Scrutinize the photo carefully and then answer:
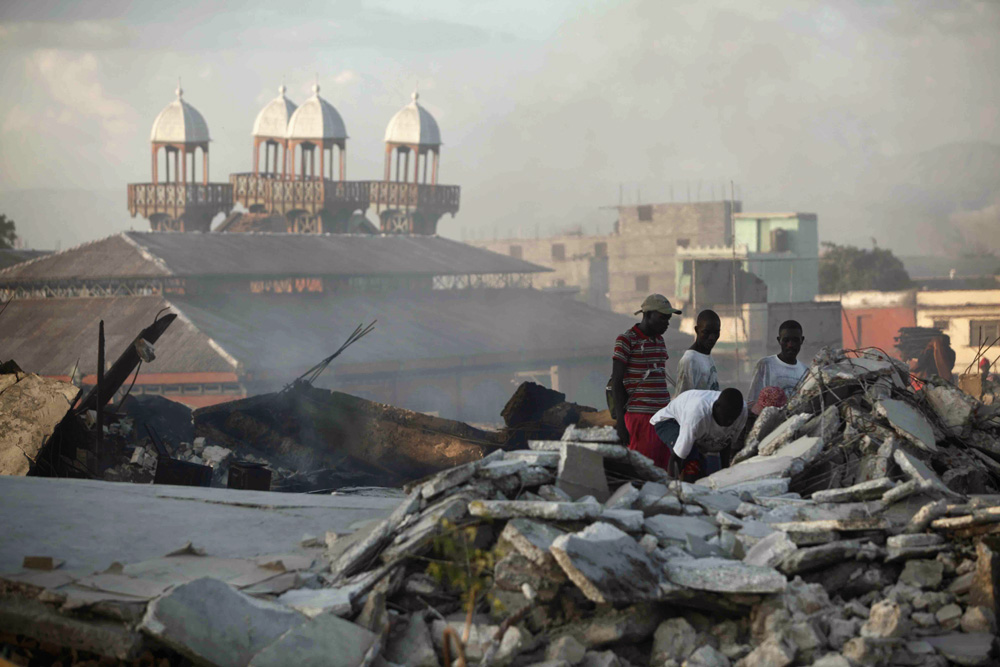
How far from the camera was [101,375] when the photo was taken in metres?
9.79

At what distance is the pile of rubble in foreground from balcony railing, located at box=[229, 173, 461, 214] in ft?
140

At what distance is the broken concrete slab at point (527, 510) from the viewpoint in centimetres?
513

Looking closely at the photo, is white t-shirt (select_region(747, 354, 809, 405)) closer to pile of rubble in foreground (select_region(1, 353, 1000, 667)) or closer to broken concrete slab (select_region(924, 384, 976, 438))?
broken concrete slab (select_region(924, 384, 976, 438))

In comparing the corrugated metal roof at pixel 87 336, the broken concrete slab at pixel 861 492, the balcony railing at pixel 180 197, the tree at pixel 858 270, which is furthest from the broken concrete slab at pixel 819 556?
the tree at pixel 858 270

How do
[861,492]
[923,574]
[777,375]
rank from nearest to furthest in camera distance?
1. [923,574]
2. [861,492]
3. [777,375]

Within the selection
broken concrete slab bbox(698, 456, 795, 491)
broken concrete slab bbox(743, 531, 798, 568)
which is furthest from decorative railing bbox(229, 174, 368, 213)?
broken concrete slab bbox(743, 531, 798, 568)

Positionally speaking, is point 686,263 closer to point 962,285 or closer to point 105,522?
A: point 962,285

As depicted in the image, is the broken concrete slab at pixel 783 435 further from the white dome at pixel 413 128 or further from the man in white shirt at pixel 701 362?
the white dome at pixel 413 128

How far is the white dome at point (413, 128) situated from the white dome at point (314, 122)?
4.29 m

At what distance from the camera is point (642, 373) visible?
6.80 m

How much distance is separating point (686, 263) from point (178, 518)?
40.7m

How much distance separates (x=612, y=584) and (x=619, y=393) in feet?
7.10

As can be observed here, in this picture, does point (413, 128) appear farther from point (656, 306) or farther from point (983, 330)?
point (656, 306)

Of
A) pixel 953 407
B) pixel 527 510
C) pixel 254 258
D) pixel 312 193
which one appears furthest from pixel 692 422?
pixel 312 193
